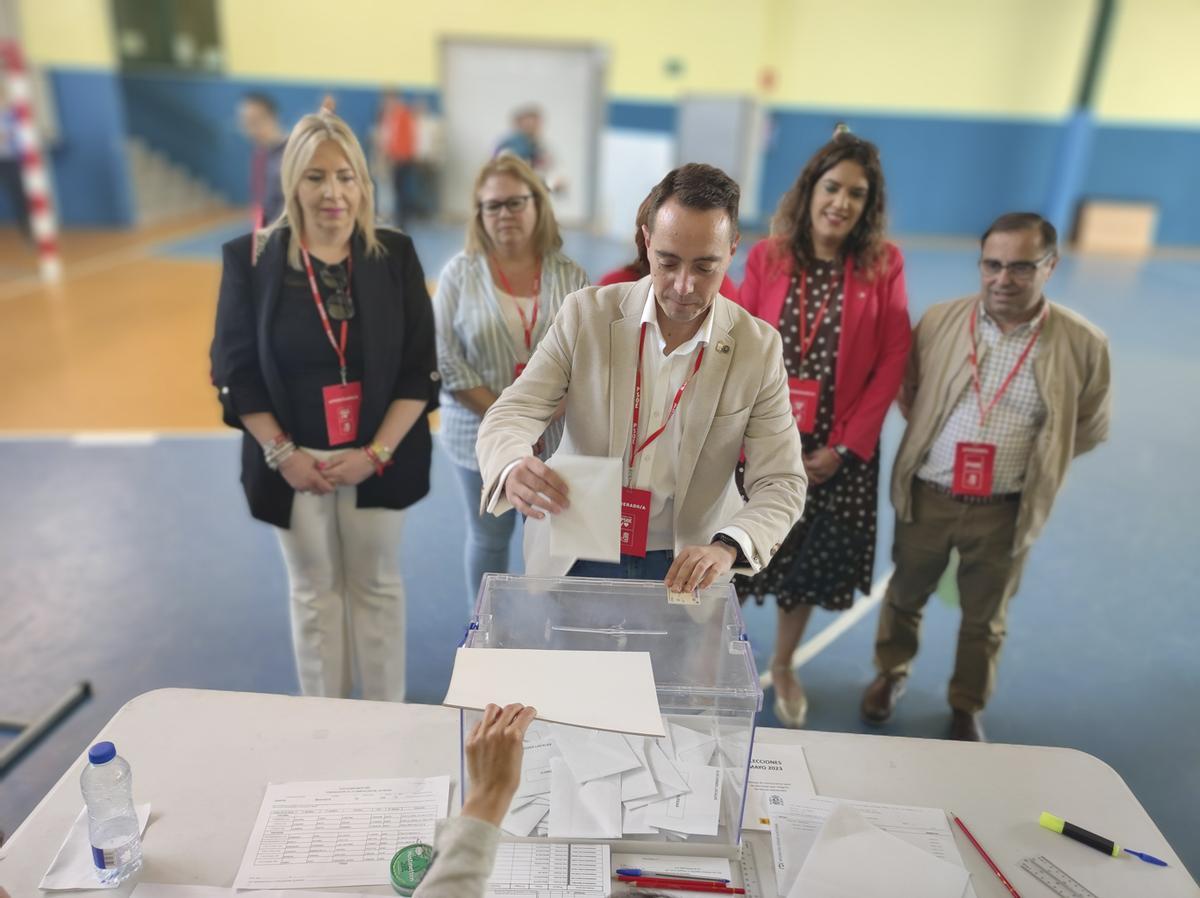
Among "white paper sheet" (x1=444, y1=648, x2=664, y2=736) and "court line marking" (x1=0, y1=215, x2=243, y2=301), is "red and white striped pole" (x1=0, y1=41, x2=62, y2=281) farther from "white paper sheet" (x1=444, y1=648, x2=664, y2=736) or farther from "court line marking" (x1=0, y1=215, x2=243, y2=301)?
"white paper sheet" (x1=444, y1=648, x2=664, y2=736)

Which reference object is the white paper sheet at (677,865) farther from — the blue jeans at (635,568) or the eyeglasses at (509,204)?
the eyeglasses at (509,204)

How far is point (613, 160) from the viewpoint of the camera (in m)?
10.6

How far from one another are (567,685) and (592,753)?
0.18 m

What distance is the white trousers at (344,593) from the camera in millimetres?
2324

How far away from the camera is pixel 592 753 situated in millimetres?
1398

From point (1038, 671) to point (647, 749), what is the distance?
224cm

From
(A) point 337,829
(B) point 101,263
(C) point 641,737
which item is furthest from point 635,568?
(B) point 101,263

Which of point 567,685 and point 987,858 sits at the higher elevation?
point 567,685

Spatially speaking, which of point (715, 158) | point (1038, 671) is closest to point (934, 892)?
point (1038, 671)

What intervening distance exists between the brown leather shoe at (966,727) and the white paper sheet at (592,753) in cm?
168

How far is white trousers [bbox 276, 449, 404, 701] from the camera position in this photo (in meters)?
2.32

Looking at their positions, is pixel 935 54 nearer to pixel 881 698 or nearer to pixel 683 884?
pixel 881 698

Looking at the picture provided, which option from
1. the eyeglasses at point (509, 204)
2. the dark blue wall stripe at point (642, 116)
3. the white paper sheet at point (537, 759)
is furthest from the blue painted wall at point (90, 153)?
the white paper sheet at point (537, 759)

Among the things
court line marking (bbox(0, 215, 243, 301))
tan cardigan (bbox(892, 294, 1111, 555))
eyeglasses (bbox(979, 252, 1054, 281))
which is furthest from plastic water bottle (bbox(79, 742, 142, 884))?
court line marking (bbox(0, 215, 243, 301))
